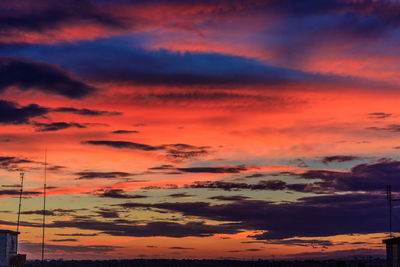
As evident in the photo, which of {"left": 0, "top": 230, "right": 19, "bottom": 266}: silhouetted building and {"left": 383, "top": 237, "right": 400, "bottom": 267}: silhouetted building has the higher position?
{"left": 0, "top": 230, "right": 19, "bottom": 266}: silhouetted building

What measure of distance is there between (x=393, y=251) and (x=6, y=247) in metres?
41.8

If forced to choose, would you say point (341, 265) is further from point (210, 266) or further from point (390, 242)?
point (210, 266)

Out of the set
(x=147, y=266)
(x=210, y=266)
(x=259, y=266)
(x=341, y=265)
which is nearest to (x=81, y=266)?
(x=147, y=266)

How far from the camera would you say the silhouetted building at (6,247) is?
71.9 meters

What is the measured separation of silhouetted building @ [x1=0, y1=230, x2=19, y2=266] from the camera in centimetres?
7194

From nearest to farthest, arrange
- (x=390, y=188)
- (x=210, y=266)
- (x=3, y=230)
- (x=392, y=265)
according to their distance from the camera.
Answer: (x=392, y=265) → (x=390, y=188) → (x=3, y=230) → (x=210, y=266)

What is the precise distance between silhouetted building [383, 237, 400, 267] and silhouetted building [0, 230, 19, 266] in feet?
135

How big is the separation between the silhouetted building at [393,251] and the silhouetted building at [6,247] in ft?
135

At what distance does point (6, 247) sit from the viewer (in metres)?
72.4

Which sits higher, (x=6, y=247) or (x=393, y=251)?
(x=6, y=247)

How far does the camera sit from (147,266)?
19925cm

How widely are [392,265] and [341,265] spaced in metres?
55.2

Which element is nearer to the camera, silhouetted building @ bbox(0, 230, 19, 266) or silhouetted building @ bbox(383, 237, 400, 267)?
silhouetted building @ bbox(383, 237, 400, 267)

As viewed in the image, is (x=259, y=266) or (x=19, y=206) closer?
(x=19, y=206)
